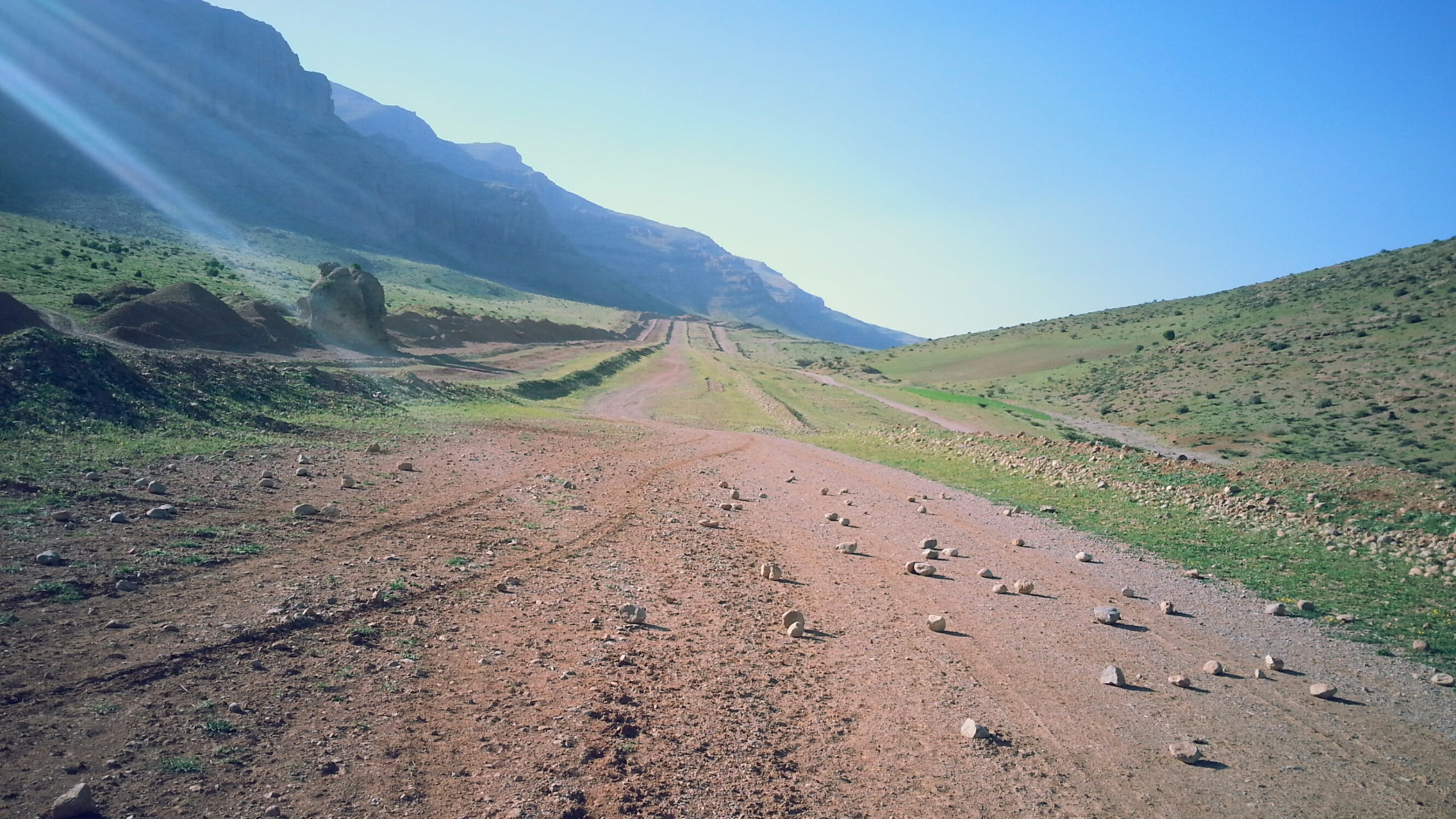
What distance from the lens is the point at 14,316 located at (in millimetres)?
19344

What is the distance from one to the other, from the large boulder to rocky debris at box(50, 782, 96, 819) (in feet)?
132

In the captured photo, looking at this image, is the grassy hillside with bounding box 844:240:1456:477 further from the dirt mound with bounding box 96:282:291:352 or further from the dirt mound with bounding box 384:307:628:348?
the dirt mound with bounding box 96:282:291:352

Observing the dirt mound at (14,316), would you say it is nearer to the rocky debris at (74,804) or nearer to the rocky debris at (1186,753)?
the rocky debris at (74,804)

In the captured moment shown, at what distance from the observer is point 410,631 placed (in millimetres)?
6578

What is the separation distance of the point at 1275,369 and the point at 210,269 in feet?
264

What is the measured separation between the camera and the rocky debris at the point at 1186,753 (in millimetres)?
5625

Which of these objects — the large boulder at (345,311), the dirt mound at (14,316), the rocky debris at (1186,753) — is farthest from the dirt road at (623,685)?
the large boulder at (345,311)

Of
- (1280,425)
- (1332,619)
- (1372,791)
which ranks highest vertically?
(1280,425)

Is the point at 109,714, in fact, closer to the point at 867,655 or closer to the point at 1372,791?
the point at 867,655

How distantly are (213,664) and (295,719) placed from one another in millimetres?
1065

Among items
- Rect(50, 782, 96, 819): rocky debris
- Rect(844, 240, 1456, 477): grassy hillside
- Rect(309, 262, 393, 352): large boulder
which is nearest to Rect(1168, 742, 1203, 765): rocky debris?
Rect(50, 782, 96, 819): rocky debris

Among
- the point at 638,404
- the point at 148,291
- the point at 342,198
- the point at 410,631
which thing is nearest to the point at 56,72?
the point at 342,198

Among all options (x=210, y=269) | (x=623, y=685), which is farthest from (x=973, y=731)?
(x=210, y=269)

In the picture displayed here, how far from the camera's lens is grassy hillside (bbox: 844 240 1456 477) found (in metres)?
36.0
